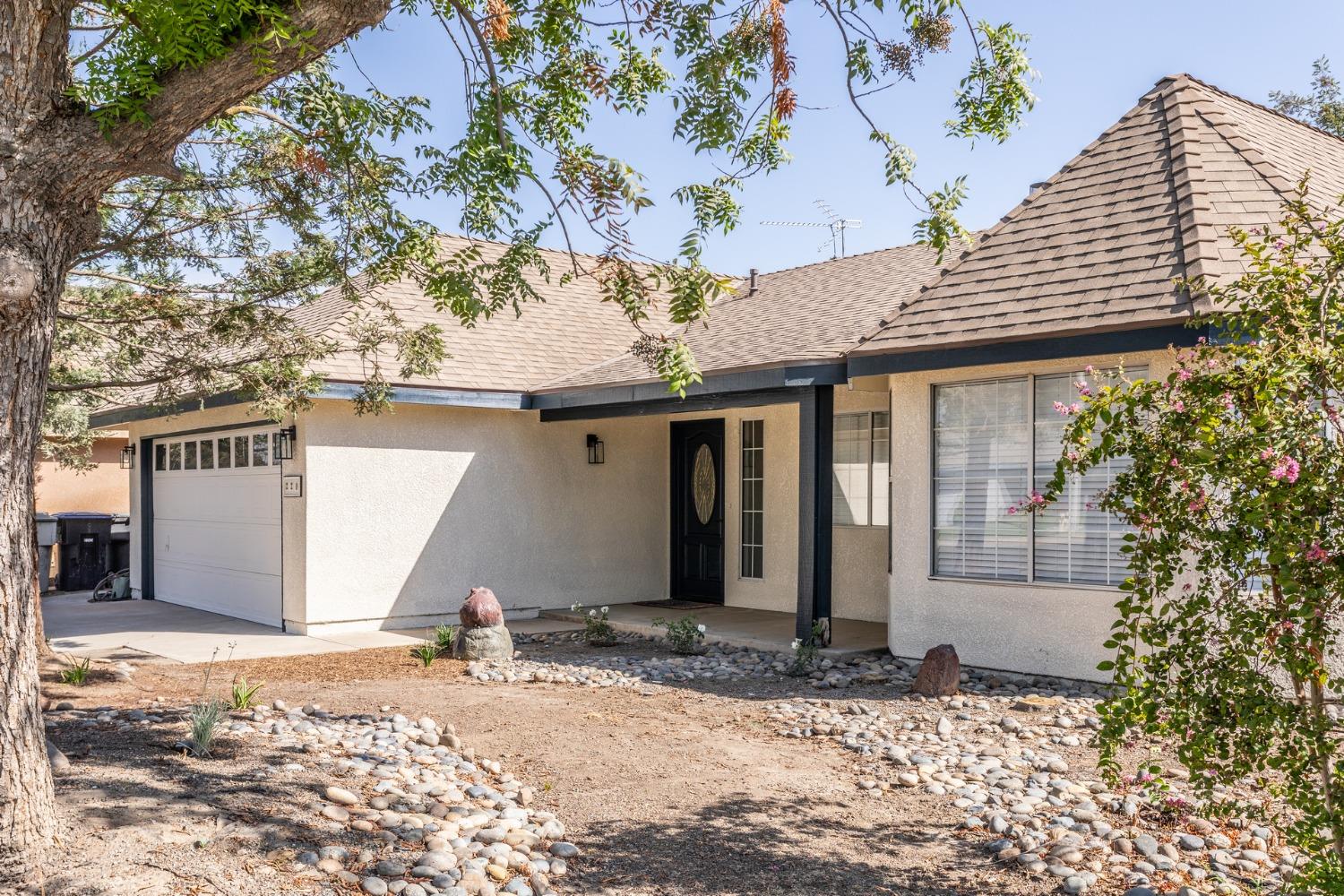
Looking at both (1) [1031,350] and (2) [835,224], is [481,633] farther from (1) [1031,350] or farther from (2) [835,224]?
(2) [835,224]

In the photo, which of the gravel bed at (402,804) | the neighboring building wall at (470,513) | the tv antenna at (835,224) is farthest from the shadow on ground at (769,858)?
the tv antenna at (835,224)

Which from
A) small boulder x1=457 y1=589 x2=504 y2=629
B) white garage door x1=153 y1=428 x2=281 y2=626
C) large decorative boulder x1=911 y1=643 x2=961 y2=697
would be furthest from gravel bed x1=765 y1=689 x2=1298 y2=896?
white garage door x1=153 y1=428 x2=281 y2=626

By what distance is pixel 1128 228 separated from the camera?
8734 mm

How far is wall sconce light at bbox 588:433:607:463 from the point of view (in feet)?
45.5

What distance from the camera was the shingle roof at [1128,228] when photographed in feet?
26.3

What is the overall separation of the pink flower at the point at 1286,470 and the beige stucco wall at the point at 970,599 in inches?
191

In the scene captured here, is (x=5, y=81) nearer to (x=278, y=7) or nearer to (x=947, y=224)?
(x=278, y=7)

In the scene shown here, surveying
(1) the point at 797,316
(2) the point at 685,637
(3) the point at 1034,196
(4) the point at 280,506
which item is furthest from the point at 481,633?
(3) the point at 1034,196

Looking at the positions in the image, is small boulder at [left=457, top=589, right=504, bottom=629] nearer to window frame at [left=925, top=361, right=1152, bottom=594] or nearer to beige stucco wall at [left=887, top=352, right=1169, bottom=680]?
beige stucco wall at [left=887, top=352, right=1169, bottom=680]

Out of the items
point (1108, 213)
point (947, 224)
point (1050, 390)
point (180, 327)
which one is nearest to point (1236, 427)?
point (947, 224)

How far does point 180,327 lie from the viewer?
9.02m

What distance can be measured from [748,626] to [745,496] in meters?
2.17

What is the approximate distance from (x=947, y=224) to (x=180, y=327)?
6389mm

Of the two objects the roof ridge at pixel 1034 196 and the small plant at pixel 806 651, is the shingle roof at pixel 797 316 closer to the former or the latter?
the roof ridge at pixel 1034 196
